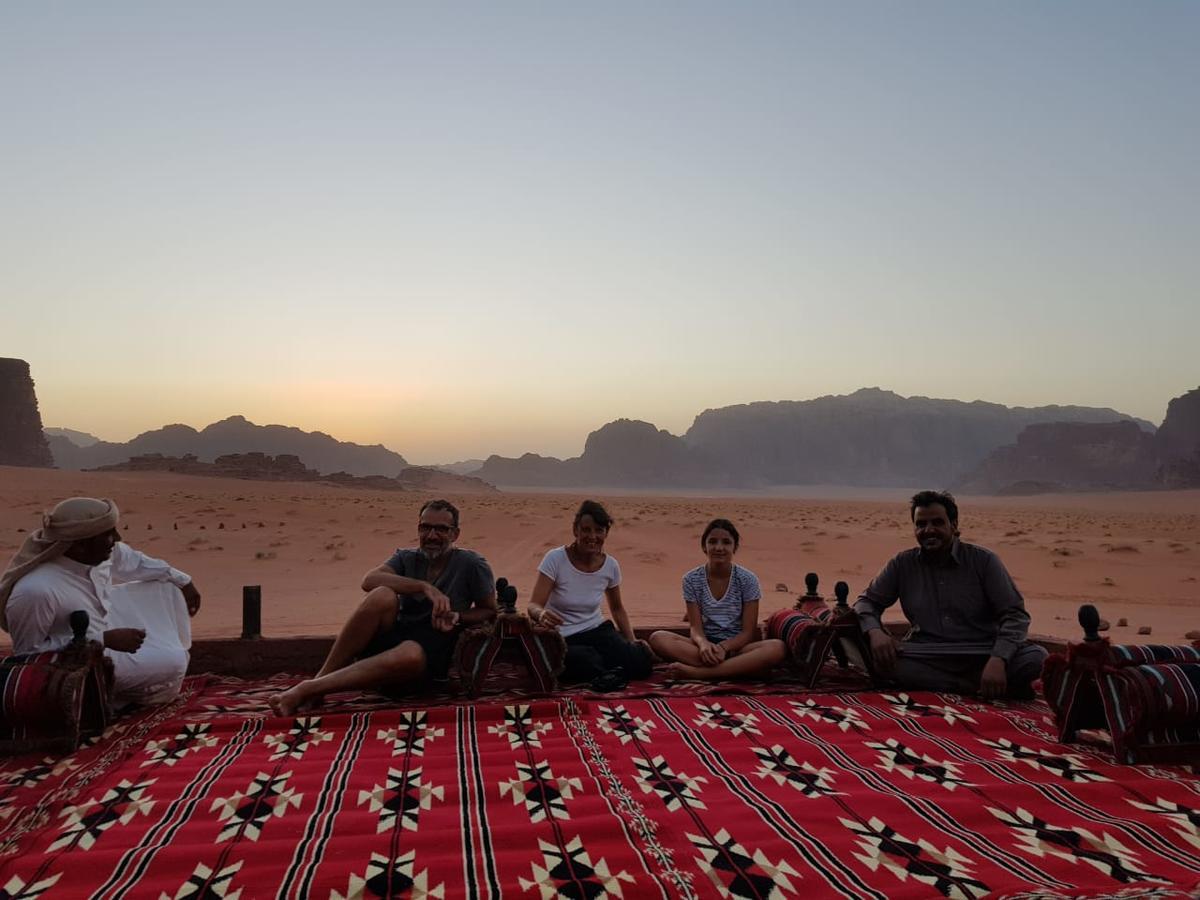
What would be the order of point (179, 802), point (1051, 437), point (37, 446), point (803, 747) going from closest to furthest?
point (179, 802)
point (803, 747)
point (37, 446)
point (1051, 437)

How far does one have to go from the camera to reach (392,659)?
196 inches

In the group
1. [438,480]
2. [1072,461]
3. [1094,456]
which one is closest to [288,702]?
[438,480]

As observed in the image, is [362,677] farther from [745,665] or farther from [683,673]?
[745,665]

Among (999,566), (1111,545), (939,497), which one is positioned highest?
(939,497)

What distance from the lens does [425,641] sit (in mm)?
5242

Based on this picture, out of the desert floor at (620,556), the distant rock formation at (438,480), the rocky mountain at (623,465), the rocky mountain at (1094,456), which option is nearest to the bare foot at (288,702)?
the desert floor at (620,556)

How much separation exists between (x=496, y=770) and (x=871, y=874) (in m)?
1.63

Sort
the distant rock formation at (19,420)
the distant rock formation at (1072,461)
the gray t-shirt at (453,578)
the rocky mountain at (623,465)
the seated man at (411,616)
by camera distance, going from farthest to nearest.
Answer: the rocky mountain at (623,465)
the distant rock formation at (1072,461)
the distant rock formation at (19,420)
the gray t-shirt at (453,578)
the seated man at (411,616)

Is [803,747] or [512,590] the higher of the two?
[512,590]

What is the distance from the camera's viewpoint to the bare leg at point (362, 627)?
16.6 feet

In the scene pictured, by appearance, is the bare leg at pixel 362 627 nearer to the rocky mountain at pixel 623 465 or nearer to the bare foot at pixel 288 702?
the bare foot at pixel 288 702

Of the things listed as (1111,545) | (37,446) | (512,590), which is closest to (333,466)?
(37,446)

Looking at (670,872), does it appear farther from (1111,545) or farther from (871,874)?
(1111,545)

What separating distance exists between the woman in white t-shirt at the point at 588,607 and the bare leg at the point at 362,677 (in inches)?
33.4
